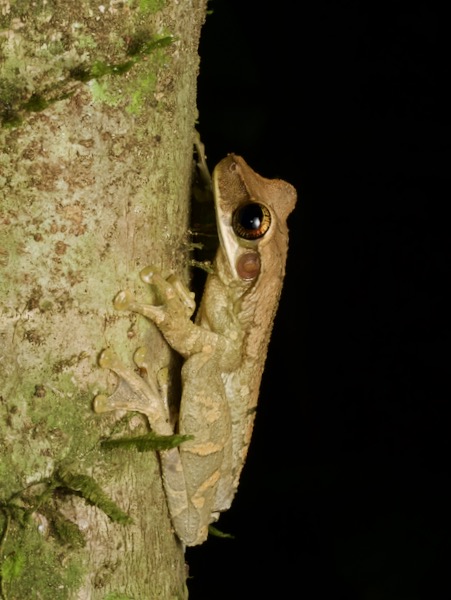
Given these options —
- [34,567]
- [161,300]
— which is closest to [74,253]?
[161,300]

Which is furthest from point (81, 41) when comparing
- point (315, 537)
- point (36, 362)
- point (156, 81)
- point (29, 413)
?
point (315, 537)

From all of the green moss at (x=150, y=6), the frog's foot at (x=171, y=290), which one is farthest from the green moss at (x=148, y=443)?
the green moss at (x=150, y=6)

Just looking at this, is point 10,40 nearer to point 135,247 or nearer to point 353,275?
point 135,247

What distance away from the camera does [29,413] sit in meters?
1.71

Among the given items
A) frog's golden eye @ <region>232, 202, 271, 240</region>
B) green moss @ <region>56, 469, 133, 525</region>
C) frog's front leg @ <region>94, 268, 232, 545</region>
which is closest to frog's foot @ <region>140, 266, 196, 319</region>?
frog's front leg @ <region>94, 268, 232, 545</region>

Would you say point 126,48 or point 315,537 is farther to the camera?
point 315,537

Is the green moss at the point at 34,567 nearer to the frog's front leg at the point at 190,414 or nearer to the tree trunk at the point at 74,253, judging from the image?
the tree trunk at the point at 74,253

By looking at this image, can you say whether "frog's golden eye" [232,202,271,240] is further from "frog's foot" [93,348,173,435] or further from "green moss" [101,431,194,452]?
"green moss" [101,431,194,452]

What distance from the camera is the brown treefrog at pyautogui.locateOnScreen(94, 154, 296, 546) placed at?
2150mm

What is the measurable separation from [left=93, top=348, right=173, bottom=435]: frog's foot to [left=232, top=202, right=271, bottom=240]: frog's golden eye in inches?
24.6

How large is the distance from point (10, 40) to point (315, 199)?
145 inches

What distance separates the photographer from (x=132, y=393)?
1826 millimetres

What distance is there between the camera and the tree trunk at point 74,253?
1640 millimetres

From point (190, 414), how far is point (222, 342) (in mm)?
297
